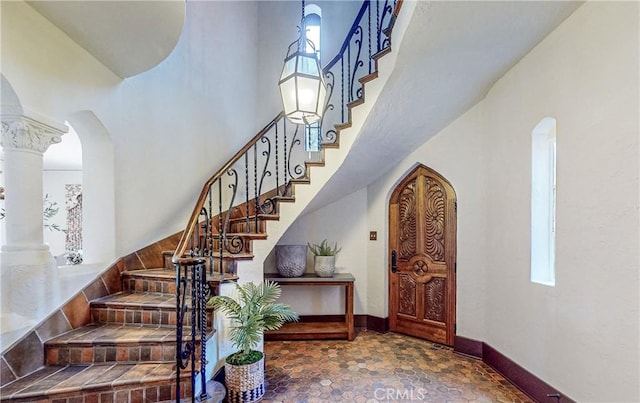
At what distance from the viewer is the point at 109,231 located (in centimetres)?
261

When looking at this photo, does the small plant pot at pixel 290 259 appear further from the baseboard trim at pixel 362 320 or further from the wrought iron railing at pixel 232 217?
the baseboard trim at pixel 362 320

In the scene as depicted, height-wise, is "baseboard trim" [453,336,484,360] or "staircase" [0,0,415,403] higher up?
"staircase" [0,0,415,403]

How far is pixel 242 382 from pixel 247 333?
353mm

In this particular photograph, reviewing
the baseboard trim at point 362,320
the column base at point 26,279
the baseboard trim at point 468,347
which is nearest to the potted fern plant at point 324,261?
the baseboard trim at point 362,320

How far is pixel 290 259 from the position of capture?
11.4 ft

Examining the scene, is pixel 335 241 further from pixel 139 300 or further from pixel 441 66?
pixel 441 66

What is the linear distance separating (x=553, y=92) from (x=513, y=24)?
1.93ft

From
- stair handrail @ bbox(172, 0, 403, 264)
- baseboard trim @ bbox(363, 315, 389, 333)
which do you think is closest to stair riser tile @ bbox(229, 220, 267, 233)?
stair handrail @ bbox(172, 0, 403, 264)

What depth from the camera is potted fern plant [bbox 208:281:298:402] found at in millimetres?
2199

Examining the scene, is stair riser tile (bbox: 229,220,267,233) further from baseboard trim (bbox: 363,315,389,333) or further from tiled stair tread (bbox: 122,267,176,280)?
baseboard trim (bbox: 363,315,389,333)

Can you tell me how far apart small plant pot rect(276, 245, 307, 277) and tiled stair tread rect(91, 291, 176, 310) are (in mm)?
1231

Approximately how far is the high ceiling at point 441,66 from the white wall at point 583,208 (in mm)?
216

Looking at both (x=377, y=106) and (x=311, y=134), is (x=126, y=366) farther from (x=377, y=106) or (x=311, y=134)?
(x=311, y=134)

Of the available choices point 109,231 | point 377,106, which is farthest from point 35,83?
point 377,106
